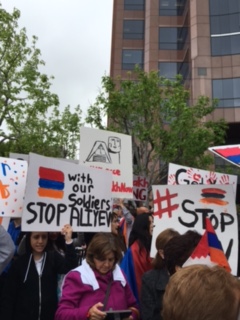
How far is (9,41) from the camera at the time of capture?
49.2ft

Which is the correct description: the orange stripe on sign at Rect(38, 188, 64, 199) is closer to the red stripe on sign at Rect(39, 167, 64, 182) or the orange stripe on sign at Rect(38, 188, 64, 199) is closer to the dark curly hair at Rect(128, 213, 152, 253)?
the red stripe on sign at Rect(39, 167, 64, 182)

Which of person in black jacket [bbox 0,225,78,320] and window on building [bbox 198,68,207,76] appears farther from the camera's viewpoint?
window on building [bbox 198,68,207,76]

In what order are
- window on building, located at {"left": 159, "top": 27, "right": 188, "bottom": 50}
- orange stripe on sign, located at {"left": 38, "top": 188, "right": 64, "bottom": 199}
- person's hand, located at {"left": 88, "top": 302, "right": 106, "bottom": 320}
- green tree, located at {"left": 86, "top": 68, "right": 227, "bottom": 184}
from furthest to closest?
window on building, located at {"left": 159, "top": 27, "right": 188, "bottom": 50} → green tree, located at {"left": 86, "top": 68, "right": 227, "bottom": 184} → orange stripe on sign, located at {"left": 38, "top": 188, "right": 64, "bottom": 199} → person's hand, located at {"left": 88, "top": 302, "right": 106, "bottom": 320}

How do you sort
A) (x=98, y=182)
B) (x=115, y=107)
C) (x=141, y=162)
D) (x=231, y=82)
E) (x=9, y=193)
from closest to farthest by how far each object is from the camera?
1. (x=9, y=193)
2. (x=98, y=182)
3. (x=115, y=107)
4. (x=141, y=162)
5. (x=231, y=82)

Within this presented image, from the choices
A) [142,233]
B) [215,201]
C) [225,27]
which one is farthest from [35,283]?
[225,27]

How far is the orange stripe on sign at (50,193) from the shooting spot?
3386 millimetres

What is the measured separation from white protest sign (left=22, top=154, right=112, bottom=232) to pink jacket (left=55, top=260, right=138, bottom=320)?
0.75 meters

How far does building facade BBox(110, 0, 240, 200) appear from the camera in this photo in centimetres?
2847

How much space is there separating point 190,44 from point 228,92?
17.6 feet

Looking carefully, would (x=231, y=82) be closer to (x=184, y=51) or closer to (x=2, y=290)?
(x=184, y=51)

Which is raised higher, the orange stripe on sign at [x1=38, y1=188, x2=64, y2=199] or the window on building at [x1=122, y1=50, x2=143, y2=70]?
the window on building at [x1=122, y1=50, x2=143, y2=70]

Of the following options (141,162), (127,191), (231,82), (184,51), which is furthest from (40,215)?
(184,51)

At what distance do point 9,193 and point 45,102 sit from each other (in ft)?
41.7

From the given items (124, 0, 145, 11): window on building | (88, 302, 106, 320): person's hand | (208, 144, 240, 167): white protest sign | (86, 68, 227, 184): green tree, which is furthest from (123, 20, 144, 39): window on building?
(88, 302, 106, 320): person's hand
